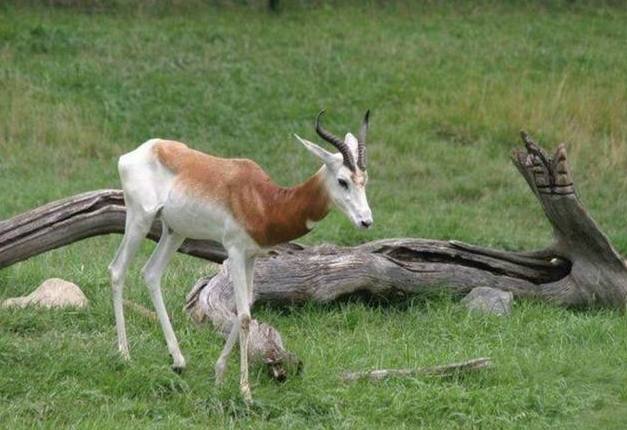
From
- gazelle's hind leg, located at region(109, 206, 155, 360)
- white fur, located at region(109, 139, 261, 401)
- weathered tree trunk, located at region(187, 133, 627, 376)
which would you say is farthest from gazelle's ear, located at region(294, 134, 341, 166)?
weathered tree trunk, located at region(187, 133, 627, 376)

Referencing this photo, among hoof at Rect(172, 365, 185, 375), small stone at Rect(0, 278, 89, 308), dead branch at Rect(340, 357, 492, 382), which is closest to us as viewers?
hoof at Rect(172, 365, 185, 375)

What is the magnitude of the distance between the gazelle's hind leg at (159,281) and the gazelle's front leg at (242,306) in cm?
42

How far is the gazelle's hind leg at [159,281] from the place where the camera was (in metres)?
7.02

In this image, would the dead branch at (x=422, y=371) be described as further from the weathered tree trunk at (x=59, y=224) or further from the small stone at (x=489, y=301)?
the weathered tree trunk at (x=59, y=224)

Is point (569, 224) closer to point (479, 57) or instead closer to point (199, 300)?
point (199, 300)

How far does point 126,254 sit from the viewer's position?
713 cm

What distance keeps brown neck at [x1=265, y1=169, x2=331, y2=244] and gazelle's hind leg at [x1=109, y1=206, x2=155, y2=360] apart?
2.21 feet

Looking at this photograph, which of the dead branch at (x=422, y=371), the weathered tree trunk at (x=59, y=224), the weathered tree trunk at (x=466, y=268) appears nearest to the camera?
the dead branch at (x=422, y=371)

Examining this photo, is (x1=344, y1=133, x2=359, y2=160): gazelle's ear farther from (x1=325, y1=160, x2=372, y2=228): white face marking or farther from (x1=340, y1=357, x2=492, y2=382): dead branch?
(x1=340, y1=357, x2=492, y2=382): dead branch

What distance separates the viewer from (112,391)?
6.75 meters

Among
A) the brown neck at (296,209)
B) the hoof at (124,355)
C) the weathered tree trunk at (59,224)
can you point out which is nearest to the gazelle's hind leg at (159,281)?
the hoof at (124,355)

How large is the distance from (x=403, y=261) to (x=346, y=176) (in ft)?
8.92

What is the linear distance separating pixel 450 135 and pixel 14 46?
21.5 feet

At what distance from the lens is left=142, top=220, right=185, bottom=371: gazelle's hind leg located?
7016 mm
